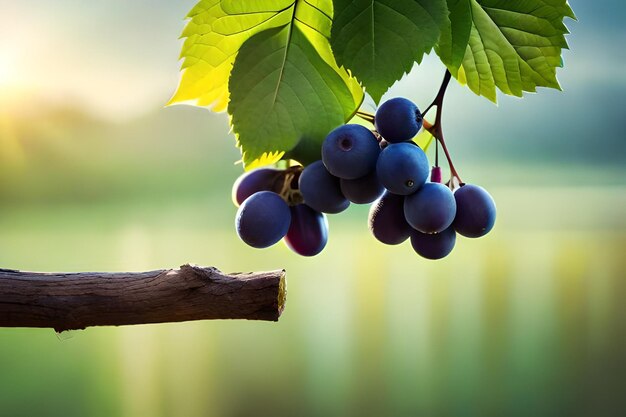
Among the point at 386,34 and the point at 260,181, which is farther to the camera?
the point at 260,181

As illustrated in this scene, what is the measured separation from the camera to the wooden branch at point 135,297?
1.18 feet

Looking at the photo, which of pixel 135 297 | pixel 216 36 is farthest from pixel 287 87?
pixel 135 297

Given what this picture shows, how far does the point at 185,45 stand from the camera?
35cm

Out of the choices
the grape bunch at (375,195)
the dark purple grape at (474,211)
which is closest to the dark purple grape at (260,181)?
the grape bunch at (375,195)

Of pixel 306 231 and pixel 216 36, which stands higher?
pixel 216 36

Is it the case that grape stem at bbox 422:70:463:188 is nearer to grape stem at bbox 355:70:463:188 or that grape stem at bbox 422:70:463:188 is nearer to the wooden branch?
grape stem at bbox 355:70:463:188

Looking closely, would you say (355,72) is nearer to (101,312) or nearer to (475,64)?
(475,64)

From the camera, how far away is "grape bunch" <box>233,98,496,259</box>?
0.31 m

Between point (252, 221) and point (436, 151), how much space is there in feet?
0.34

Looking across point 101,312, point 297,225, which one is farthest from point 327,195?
point 101,312

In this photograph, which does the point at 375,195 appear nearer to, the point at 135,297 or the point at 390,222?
the point at 390,222

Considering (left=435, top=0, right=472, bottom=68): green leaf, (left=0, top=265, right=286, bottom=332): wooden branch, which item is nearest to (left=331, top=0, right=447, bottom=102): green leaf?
(left=435, top=0, right=472, bottom=68): green leaf

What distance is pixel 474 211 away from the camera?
1.09 ft

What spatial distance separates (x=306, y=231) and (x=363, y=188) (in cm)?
5
